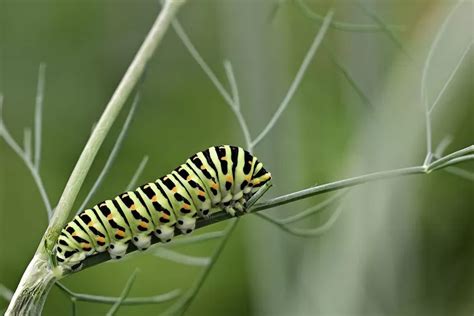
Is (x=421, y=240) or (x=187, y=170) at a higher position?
(x=187, y=170)

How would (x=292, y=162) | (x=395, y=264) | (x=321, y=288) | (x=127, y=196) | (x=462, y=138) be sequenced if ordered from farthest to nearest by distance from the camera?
(x=462, y=138) < (x=292, y=162) < (x=395, y=264) < (x=321, y=288) < (x=127, y=196)

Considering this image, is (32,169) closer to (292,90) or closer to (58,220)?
(58,220)

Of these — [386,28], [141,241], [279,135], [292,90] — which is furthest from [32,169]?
[279,135]

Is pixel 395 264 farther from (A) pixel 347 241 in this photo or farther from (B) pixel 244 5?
(B) pixel 244 5

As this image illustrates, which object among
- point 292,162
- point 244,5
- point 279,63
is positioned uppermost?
point 244,5

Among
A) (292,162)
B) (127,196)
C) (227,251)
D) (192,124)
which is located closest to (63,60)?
(192,124)

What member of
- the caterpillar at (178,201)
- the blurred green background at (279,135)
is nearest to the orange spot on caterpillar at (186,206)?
the caterpillar at (178,201)
